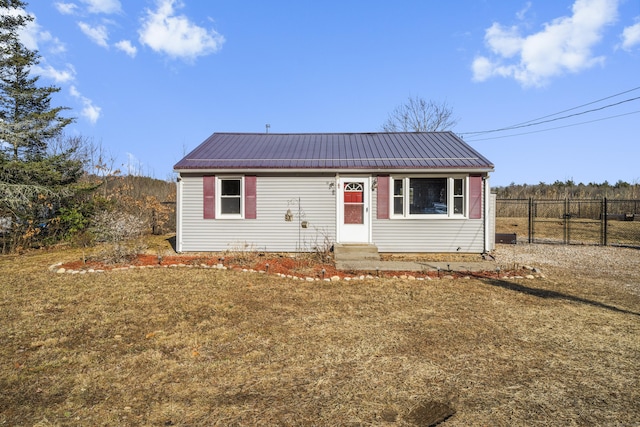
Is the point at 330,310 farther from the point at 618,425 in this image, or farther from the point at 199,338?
the point at 618,425

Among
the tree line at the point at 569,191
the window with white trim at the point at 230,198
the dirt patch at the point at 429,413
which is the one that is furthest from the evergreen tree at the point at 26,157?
the tree line at the point at 569,191

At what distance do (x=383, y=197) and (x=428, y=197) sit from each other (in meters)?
1.41

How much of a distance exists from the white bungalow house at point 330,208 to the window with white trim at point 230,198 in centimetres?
3

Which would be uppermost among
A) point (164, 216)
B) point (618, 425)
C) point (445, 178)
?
point (445, 178)

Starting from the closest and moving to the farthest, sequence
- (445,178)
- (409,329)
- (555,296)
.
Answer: (409,329) → (555,296) → (445,178)

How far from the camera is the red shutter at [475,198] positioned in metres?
10.7

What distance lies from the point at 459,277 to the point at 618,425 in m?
5.39

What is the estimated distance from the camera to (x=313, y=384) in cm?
333

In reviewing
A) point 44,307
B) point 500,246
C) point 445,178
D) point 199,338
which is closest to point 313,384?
point 199,338

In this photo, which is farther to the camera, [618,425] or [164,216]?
[164,216]

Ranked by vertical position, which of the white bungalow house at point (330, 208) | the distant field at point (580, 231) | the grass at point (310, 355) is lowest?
the grass at point (310, 355)

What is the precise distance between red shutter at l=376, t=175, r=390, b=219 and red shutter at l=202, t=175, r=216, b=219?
500 centimetres

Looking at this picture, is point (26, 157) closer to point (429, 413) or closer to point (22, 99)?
point (22, 99)

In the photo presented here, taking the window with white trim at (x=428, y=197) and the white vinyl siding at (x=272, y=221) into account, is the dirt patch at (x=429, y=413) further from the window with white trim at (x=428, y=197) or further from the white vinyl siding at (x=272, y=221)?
the window with white trim at (x=428, y=197)
